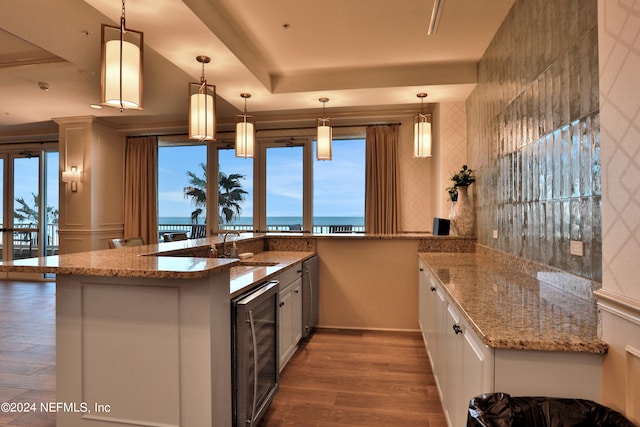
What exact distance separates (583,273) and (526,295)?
0.27 meters

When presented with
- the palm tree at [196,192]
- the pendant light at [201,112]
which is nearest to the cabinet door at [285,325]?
the pendant light at [201,112]

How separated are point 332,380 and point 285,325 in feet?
1.82

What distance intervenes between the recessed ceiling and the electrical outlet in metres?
2.04

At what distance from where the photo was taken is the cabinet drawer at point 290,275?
9.29ft

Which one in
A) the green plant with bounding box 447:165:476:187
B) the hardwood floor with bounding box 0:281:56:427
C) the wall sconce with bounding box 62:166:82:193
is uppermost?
the wall sconce with bounding box 62:166:82:193

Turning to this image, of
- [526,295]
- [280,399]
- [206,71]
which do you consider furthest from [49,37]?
[526,295]

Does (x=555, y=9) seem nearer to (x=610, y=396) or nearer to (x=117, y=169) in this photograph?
(x=610, y=396)

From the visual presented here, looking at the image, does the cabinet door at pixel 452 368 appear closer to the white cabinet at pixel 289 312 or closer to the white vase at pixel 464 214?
the white cabinet at pixel 289 312

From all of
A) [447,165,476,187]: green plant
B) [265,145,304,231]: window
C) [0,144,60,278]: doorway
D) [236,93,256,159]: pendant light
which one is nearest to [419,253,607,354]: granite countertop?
[447,165,476,187]: green plant

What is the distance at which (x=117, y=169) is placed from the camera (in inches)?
250

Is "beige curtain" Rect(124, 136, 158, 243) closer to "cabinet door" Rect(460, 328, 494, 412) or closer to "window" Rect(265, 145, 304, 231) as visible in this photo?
"window" Rect(265, 145, 304, 231)

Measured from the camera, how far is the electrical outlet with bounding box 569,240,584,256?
1.74 m

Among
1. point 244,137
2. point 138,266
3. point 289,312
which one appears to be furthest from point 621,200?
point 244,137

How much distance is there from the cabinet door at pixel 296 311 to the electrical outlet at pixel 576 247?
2.04 m
